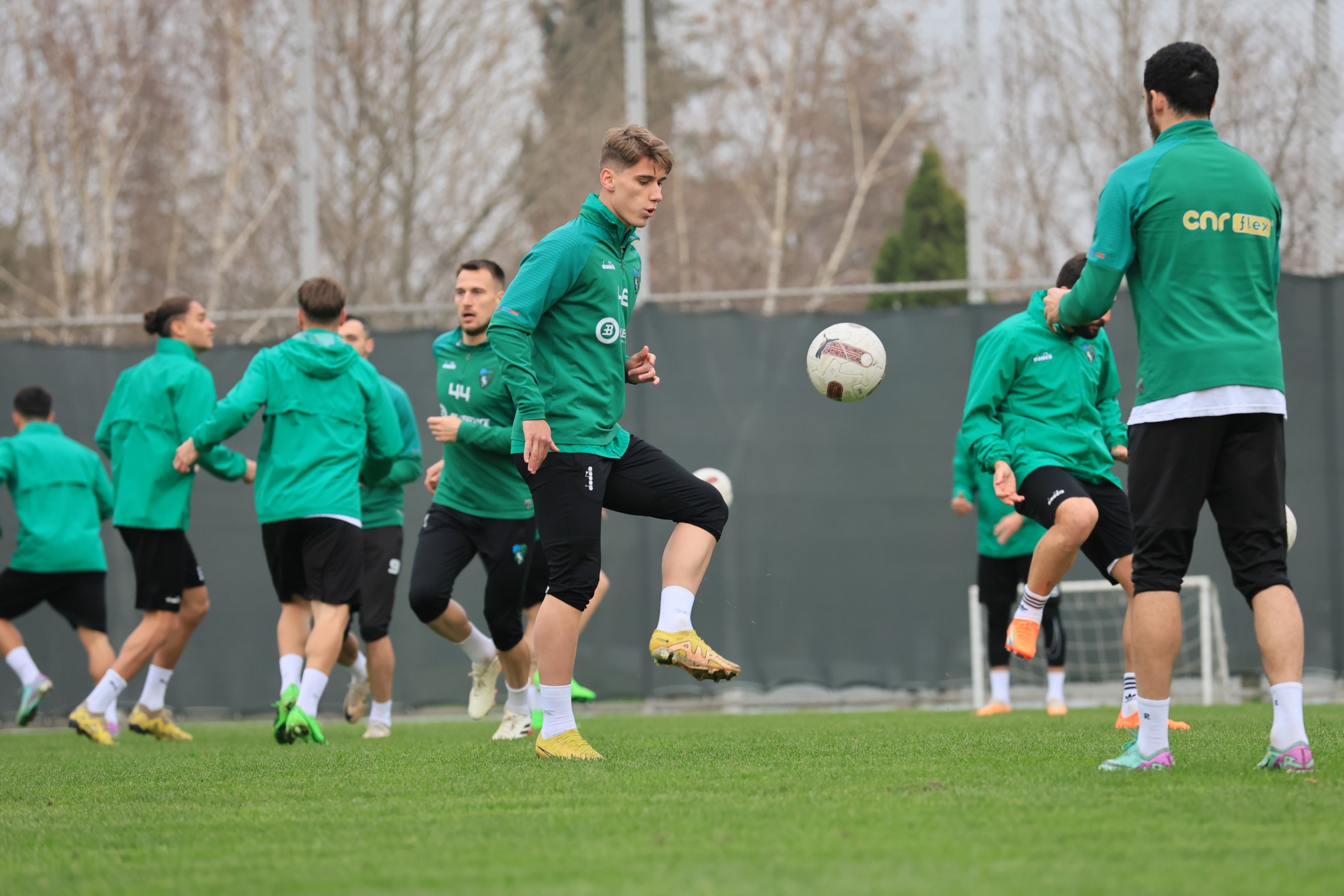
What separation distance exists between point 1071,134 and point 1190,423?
8.45 meters

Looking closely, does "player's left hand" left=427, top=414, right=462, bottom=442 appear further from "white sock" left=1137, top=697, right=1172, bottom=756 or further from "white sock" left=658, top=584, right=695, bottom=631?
"white sock" left=1137, top=697, right=1172, bottom=756

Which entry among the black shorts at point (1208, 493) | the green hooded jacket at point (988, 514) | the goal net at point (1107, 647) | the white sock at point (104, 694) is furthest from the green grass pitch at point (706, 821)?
the goal net at point (1107, 647)

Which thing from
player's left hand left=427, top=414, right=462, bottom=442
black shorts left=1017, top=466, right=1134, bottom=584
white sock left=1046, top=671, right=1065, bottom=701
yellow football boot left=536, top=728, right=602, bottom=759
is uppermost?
player's left hand left=427, top=414, right=462, bottom=442

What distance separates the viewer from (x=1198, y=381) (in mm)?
3795

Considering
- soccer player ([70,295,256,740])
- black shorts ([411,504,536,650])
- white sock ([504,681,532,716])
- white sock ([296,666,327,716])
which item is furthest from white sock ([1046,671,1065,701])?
soccer player ([70,295,256,740])

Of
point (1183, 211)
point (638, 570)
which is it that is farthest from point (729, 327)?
point (1183, 211)

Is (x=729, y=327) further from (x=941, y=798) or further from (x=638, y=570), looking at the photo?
(x=941, y=798)

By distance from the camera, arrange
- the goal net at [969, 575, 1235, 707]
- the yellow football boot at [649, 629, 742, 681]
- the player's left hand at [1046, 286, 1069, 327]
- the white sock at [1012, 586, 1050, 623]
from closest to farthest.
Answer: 1. the yellow football boot at [649, 629, 742, 681]
2. the player's left hand at [1046, 286, 1069, 327]
3. the white sock at [1012, 586, 1050, 623]
4. the goal net at [969, 575, 1235, 707]

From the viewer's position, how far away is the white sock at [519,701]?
6641 millimetres

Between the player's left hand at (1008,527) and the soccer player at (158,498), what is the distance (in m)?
4.47

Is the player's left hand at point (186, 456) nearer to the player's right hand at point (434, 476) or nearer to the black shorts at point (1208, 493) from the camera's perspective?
the player's right hand at point (434, 476)

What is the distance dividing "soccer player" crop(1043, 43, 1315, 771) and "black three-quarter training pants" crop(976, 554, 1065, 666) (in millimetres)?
4613

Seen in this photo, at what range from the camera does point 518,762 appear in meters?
4.72

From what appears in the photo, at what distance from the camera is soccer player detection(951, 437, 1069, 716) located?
27.8 ft
